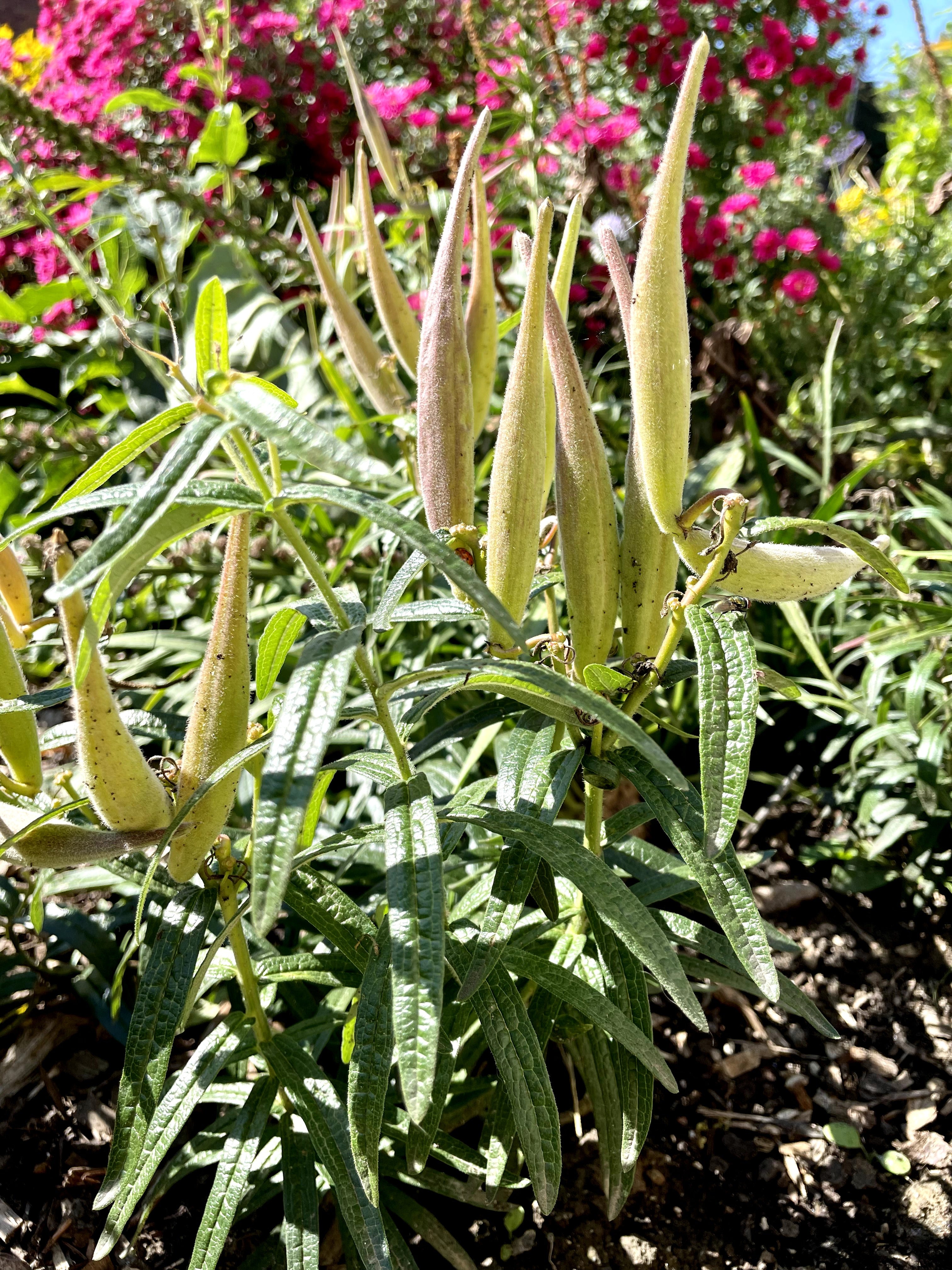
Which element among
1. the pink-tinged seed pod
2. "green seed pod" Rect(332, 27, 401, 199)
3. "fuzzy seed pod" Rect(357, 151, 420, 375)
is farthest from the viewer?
"green seed pod" Rect(332, 27, 401, 199)

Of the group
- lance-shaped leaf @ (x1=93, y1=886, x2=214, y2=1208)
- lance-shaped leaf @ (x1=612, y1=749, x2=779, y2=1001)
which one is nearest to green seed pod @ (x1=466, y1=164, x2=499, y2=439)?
lance-shaped leaf @ (x1=612, y1=749, x2=779, y2=1001)

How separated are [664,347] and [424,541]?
312 millimetres

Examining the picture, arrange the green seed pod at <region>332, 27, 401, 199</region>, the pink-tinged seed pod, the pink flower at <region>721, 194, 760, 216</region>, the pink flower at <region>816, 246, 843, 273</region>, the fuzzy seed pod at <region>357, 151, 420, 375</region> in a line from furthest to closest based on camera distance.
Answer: the pink flower at <region>816, 246, 843, 273</region> < the pink flower at <region>721, 194, 760, 216</region> < the green seed pod at <region>332, 27, 401, 199</region> < the fuzzy seed pod at <region>357, 151, 420, 375</region> < the pink-tinged seed pod

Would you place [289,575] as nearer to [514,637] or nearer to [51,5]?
[514,637]

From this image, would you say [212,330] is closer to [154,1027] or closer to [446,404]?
[446,404]

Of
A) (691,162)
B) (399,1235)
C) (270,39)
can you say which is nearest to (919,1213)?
(399,1235)

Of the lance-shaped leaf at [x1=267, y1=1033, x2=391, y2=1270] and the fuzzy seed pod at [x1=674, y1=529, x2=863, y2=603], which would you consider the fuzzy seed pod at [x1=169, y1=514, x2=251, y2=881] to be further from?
the fuzzy seed pod at [x1=674, y1=529, x2=863, y2=603]

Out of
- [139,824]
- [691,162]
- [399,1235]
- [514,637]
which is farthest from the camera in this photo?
[691,162]

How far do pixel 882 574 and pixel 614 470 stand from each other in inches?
56.8

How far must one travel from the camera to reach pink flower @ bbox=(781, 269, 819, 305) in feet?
9.00

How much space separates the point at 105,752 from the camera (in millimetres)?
794

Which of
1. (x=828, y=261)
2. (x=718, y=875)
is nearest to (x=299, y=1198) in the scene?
(x=718, y=875)

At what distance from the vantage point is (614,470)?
2.25m

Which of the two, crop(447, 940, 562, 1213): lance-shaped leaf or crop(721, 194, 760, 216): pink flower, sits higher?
crop(721, 194, 760, 216): pink flower
